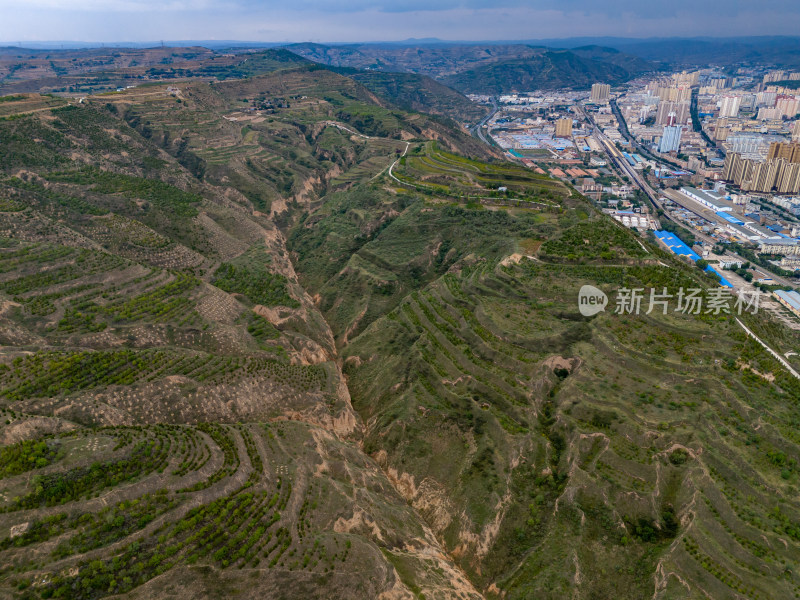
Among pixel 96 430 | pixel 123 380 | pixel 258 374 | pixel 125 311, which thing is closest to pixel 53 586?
pixel 96 430

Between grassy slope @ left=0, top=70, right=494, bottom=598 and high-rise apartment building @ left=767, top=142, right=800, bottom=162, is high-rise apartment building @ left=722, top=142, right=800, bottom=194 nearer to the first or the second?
high-rise apartment building @ left=767, top=142, right=800, bottom=162

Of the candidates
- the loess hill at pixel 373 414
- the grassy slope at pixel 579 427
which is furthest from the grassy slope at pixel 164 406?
the grassy slope at pixel 579 427

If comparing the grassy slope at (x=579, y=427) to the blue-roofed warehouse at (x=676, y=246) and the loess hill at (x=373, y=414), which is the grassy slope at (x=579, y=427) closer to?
the loess hill at (x=373, y=414)

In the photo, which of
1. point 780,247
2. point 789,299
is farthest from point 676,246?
point 789,299

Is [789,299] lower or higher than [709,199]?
lower

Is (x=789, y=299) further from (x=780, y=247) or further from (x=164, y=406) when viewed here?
(x=164, y=406)

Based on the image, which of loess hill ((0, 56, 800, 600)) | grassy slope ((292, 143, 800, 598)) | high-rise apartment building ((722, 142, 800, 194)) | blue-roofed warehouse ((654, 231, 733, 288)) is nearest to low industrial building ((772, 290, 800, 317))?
blue-roofed warehouse ((654, 231, 733, 288))

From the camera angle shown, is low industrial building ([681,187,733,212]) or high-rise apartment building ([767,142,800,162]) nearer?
low industrial building ([681,187,733,212])

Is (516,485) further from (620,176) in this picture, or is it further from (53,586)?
(620,176)

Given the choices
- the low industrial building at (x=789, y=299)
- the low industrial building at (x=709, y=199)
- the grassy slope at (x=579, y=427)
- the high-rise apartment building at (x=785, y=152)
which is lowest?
the low industrial building at (x=789, y=299)

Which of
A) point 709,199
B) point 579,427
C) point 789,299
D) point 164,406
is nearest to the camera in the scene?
point 579,427
